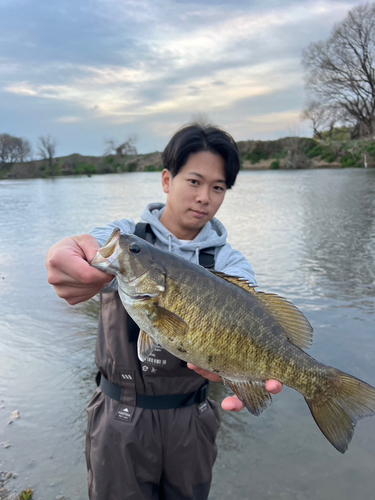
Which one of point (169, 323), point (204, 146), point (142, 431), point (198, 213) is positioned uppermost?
point (204, 146)

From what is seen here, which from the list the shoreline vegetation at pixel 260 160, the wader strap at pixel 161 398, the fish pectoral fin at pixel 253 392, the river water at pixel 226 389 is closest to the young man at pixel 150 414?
the wader strap at pixel 161 398

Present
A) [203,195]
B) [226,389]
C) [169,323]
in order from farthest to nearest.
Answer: [226,389] → [203,195] → [169,323]

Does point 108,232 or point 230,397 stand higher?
point 108,232

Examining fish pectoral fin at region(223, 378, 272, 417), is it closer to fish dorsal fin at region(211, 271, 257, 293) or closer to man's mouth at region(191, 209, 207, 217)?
fish dorsal fin at region(211, 271, 257, 293)

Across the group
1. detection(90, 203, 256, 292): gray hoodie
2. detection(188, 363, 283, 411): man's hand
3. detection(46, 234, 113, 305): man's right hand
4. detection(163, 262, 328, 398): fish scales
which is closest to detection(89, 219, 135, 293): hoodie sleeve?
detection(90, 203, 256, 292): gray hoodie

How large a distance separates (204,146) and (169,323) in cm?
147

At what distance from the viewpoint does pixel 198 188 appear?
2857 mm

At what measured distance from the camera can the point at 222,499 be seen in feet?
9.82

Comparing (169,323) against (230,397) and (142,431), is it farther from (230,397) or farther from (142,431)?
(142,431)

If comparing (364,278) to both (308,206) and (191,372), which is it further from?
(308,206)

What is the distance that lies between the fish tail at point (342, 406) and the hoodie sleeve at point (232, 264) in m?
0.86

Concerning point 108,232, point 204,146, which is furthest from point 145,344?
point 204,146

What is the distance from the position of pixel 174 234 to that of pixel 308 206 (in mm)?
14091

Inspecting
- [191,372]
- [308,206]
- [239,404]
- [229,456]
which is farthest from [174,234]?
[308,206]
